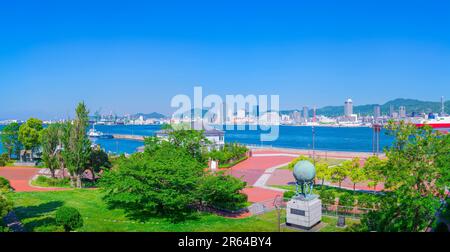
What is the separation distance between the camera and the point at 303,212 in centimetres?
1762

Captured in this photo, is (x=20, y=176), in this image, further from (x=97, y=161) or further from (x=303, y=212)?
(x=303, y=212)

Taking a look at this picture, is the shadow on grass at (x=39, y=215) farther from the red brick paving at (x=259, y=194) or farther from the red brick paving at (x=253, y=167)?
the red brick paving at (x=253, y=167)

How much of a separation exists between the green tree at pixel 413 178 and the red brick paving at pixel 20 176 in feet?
87.5

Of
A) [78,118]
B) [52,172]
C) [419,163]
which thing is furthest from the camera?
[52,172]

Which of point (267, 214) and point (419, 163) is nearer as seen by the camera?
point (419, 163)

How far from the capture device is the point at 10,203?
14.2 metres

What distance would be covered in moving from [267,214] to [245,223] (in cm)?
253

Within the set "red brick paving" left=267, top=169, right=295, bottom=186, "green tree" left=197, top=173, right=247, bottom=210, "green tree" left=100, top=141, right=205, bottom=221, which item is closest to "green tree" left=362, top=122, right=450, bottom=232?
"green tree" left=197, top=173, right=247, bottom=210

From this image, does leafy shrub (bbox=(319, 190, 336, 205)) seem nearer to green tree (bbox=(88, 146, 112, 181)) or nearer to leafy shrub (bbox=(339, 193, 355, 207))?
leafy shrub (bbox=(339, 193, 355, 207))

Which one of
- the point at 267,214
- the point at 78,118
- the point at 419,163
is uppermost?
the point at 78,118
